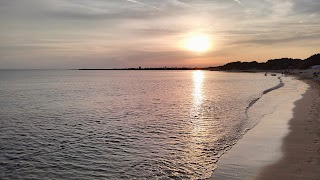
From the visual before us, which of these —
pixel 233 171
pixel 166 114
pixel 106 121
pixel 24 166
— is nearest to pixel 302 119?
pixel 166 114

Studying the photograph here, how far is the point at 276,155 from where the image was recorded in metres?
13.2

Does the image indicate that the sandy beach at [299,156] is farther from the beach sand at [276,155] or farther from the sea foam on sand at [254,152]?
the sea foam on sand at [254,152]

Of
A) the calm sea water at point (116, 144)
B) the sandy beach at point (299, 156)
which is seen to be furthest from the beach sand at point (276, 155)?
the calm sea water at point (116, 144)

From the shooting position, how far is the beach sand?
10797 mm

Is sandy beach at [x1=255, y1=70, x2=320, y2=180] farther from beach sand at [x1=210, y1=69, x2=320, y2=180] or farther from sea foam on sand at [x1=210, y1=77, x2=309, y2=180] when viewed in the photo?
sea foam on sand at [x1=210, y1=77, x2=309, y2=180]

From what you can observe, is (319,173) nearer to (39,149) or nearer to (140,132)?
(140,132)

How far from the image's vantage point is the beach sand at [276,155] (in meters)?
10.8

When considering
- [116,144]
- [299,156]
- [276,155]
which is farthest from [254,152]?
[116,144]

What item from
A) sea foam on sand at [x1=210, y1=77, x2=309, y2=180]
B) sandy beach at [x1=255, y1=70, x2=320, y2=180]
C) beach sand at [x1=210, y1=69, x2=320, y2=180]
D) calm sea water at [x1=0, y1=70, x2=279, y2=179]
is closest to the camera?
sandy beach at [x1=255, y1=70, x2=320, y2=180]

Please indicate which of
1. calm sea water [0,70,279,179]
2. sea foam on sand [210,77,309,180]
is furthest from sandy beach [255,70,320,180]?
calm sea water [0,70,279,179]

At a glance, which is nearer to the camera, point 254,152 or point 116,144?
point 254,152

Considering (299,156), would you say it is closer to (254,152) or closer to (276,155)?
(276,155)

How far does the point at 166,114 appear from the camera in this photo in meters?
27.7

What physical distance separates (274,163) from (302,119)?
12115 millimetres
